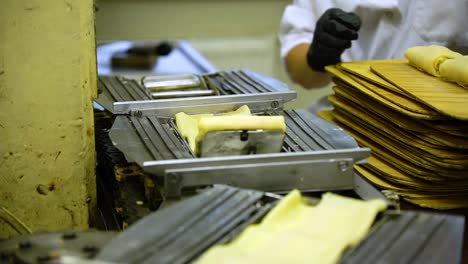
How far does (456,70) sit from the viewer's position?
1.23 m

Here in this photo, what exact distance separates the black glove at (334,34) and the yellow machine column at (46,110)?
2.33ft

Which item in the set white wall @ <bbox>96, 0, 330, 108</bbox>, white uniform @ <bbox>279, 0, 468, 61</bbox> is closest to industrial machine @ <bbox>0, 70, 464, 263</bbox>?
white uniform @ <bbox>279, 0, 468, 61</bbox>

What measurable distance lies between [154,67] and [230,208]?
6.10 feet

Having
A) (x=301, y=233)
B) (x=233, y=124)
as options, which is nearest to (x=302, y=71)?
(x=233, y=124)

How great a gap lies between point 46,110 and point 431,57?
2.48 feet

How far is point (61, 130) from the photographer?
110 centimetres

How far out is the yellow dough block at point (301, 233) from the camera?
748 millimetres

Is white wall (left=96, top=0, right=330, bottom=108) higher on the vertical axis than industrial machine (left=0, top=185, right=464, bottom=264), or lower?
lower

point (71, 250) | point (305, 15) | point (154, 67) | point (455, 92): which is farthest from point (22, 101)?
point (154, 67)

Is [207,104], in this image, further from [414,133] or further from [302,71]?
[302,71]

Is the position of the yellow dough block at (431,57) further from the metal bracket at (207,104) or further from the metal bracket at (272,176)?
the metal bracket at (272,176)

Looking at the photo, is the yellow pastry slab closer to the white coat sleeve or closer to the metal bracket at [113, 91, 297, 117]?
the metal bracket at [113, 91, 297, 117]

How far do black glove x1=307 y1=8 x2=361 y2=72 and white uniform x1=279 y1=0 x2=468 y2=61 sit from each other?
0.24 meters

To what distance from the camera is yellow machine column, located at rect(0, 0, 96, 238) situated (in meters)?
1.06
